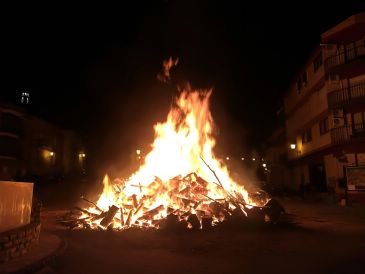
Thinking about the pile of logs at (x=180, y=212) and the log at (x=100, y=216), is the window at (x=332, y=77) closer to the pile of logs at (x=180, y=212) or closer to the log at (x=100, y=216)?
the pile of logs at (x=180, y=212)

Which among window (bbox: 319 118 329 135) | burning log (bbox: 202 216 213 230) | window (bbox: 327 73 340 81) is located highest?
window (bbox: 327 73 340 81)

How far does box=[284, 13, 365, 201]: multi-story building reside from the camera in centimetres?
2564

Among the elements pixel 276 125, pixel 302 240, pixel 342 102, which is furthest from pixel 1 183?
pixel 276 125

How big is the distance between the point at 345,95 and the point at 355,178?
7557 millimetres

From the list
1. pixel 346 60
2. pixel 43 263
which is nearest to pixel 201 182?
pixel 43 263

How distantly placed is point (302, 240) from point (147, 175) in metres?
9.15

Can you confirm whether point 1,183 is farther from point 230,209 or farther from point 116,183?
point 116,183

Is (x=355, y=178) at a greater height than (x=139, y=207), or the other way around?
(x=355, y=178)

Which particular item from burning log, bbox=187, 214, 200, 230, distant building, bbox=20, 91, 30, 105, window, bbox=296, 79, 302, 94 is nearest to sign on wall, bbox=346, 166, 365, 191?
burning log, bbox=187, 214, 200, 230

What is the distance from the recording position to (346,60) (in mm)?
26703

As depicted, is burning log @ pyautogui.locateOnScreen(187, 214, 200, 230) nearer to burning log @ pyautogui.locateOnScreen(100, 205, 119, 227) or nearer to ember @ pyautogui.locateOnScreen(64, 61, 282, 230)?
ember @ pyautogui.locateOnScreen(64, 61, 282, 230)

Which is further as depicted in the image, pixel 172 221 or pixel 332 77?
pixel 332 77

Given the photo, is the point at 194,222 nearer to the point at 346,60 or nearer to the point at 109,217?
the point at 109,217

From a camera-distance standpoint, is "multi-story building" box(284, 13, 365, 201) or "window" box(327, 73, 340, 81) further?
"window" box(327, 73, 340, 81)
